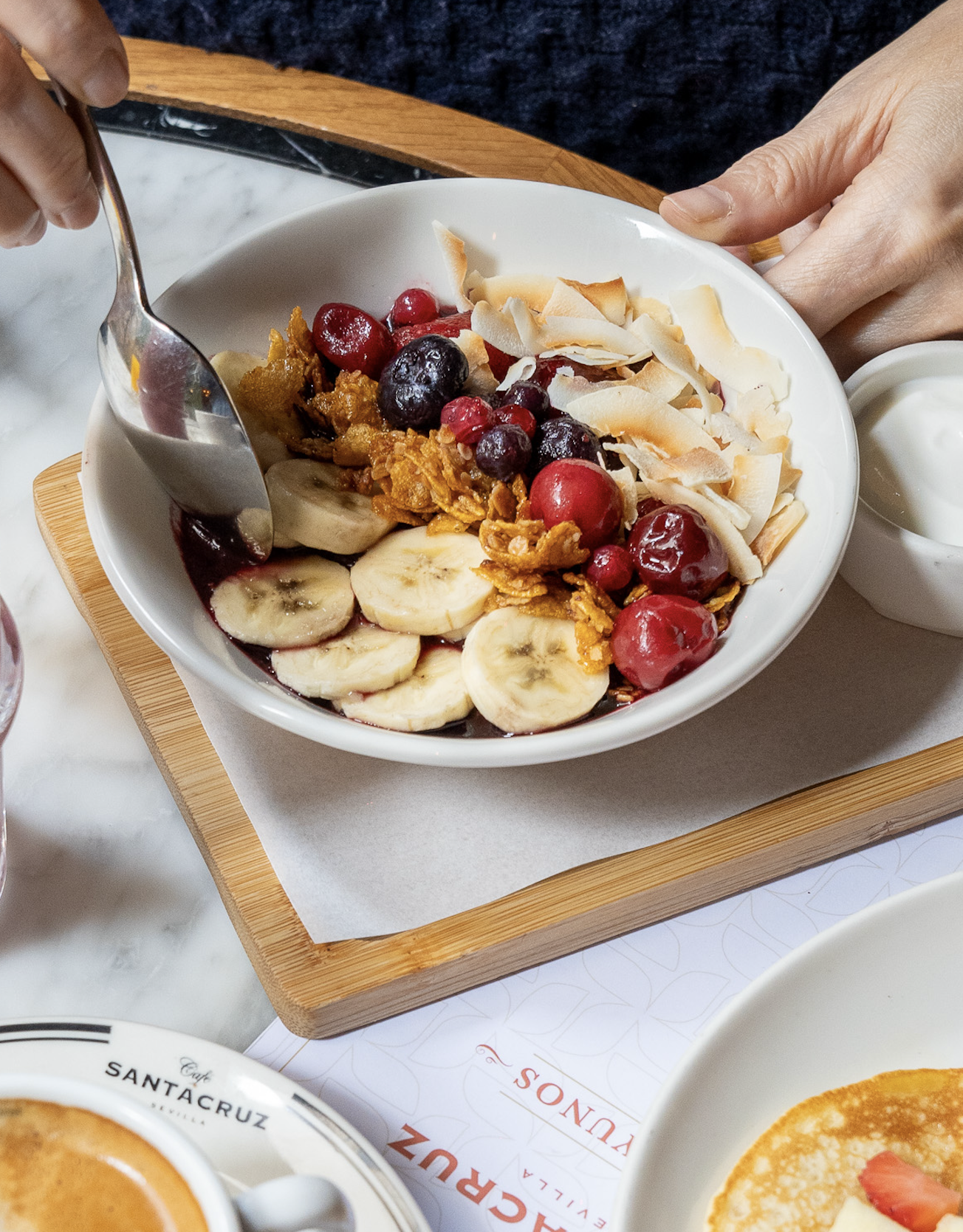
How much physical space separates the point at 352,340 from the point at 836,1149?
2.28ft

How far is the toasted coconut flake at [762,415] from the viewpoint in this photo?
869 millimetres

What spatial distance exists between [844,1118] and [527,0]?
1.32 m

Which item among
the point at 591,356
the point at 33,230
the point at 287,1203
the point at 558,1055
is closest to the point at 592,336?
the point at 591,356

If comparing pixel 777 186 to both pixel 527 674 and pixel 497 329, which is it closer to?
pixel 497 329

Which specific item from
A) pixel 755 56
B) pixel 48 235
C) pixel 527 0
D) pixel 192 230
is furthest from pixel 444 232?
pixel 755 56

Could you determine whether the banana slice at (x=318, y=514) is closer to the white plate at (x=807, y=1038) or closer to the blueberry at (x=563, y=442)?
the blueberry at (x=563, y=442)

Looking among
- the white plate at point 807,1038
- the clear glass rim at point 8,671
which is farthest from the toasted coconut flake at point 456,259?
the white plate at point 807,1038

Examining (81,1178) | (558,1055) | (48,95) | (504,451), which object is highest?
(48,95)

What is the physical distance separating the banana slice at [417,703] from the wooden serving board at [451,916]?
13 cm

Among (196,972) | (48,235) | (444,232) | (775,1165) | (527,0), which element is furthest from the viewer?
(527,0)

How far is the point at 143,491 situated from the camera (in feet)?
2.69

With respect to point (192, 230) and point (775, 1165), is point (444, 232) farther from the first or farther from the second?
point (775, 1165)

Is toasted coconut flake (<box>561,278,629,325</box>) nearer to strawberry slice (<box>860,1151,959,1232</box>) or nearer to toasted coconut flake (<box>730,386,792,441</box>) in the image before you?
toasted coconut flake (<box>730,386,792,441</box>)

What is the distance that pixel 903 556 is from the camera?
0.82 m
